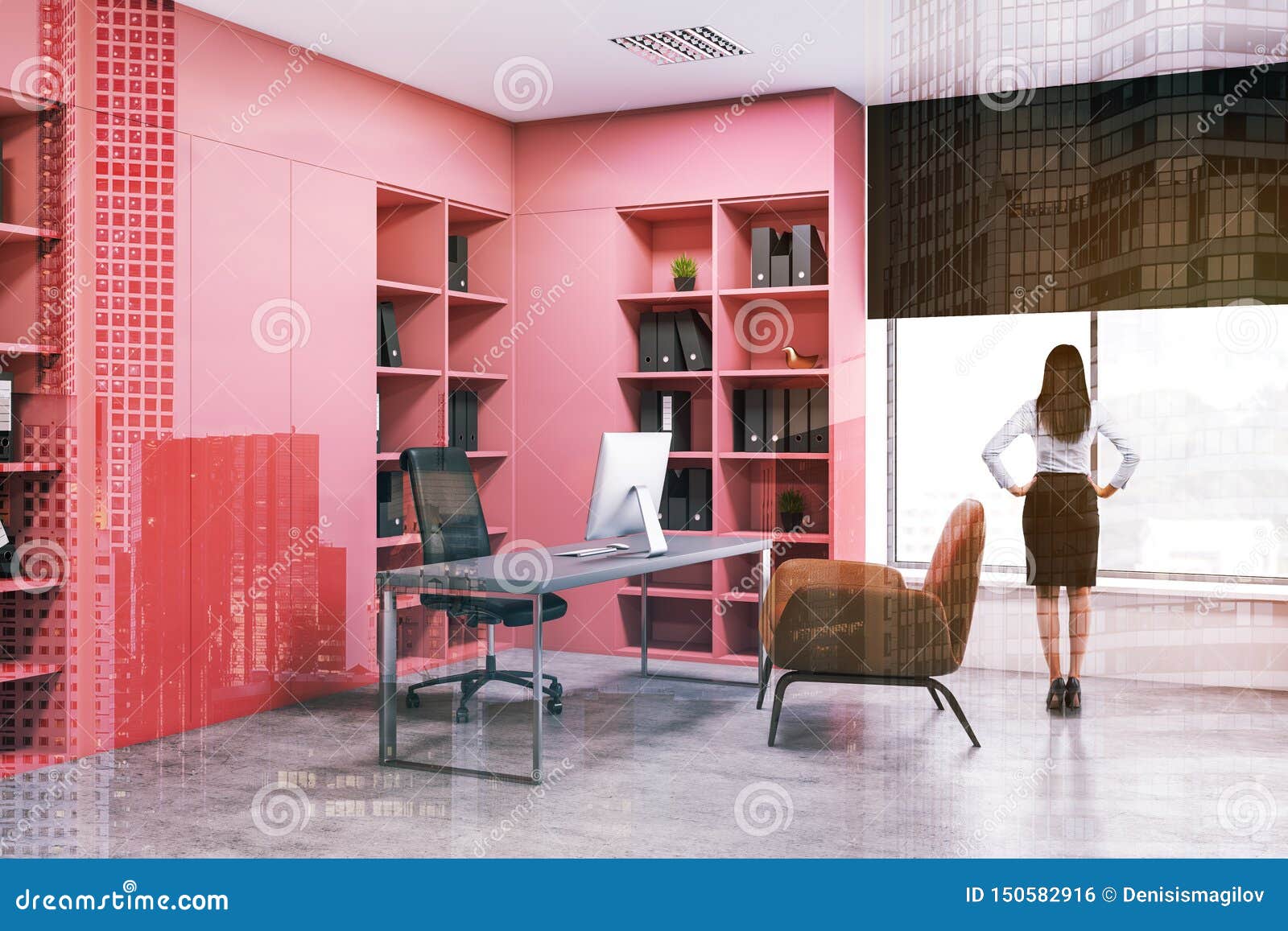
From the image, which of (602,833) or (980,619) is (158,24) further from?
(980,619)

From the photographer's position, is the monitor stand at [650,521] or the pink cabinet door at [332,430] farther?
the pink cabinet door at [332,430]

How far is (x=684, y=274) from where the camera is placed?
6176mm

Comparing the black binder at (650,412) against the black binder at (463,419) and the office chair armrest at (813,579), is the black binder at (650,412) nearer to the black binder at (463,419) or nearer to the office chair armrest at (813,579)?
the black binder at (463,419)

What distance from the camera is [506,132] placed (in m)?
6.41

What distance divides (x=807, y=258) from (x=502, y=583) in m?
2.75

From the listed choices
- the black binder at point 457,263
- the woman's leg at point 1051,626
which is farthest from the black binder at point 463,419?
the woman's leg at point 1051,626

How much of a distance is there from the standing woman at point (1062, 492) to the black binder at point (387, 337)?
111 inches

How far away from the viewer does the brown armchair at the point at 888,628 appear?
4266 millimetres

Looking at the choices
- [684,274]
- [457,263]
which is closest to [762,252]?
[684,274]

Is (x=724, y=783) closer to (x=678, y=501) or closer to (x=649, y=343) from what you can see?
(x=678, y=501)

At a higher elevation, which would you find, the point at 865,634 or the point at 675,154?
the point at 675,154

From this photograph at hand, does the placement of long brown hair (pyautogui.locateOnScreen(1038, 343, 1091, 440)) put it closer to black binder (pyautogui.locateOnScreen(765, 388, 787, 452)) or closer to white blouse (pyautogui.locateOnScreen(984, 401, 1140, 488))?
white blouse (pyautogui.locateOnScreen(984, 401, 1140, 488))

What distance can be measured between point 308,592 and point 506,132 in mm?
2766

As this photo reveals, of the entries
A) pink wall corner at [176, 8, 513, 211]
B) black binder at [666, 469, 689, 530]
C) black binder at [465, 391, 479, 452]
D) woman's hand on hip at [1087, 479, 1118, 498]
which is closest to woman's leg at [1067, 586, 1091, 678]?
woman's hand on hip at [1087, 479, 1118, 498]
